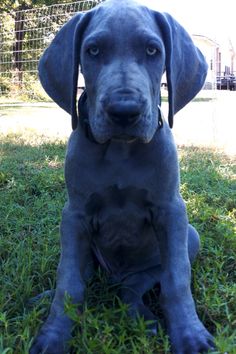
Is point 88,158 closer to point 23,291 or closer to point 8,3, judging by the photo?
point 23,291

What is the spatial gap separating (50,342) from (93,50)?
1287 mm

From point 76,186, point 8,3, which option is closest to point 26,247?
point 76,186

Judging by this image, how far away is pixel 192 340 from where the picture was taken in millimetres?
2113

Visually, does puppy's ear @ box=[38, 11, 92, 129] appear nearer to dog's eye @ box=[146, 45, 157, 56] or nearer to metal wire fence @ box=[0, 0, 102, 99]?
dog's eye @ box=[146, 45, 157, 56]

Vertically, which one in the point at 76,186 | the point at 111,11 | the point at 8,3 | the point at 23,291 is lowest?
the point at 23,291

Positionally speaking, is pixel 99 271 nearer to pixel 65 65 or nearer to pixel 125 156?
pixel 125 156

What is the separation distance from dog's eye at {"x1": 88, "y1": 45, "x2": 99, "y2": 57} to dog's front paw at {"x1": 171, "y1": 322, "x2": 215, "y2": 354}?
1.27m

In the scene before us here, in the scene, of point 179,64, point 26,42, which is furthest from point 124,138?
point 26,42

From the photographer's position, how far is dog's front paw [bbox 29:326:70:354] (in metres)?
2.12

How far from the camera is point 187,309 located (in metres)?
2.24

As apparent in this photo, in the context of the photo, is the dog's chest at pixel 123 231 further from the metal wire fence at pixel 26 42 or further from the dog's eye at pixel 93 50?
the metal wire fence at pixel 26 42

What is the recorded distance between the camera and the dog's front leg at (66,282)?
2.14 meters

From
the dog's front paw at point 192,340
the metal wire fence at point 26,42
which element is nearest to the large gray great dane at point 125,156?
the dog's front paw at point 192,340

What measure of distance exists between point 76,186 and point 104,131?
41cm
